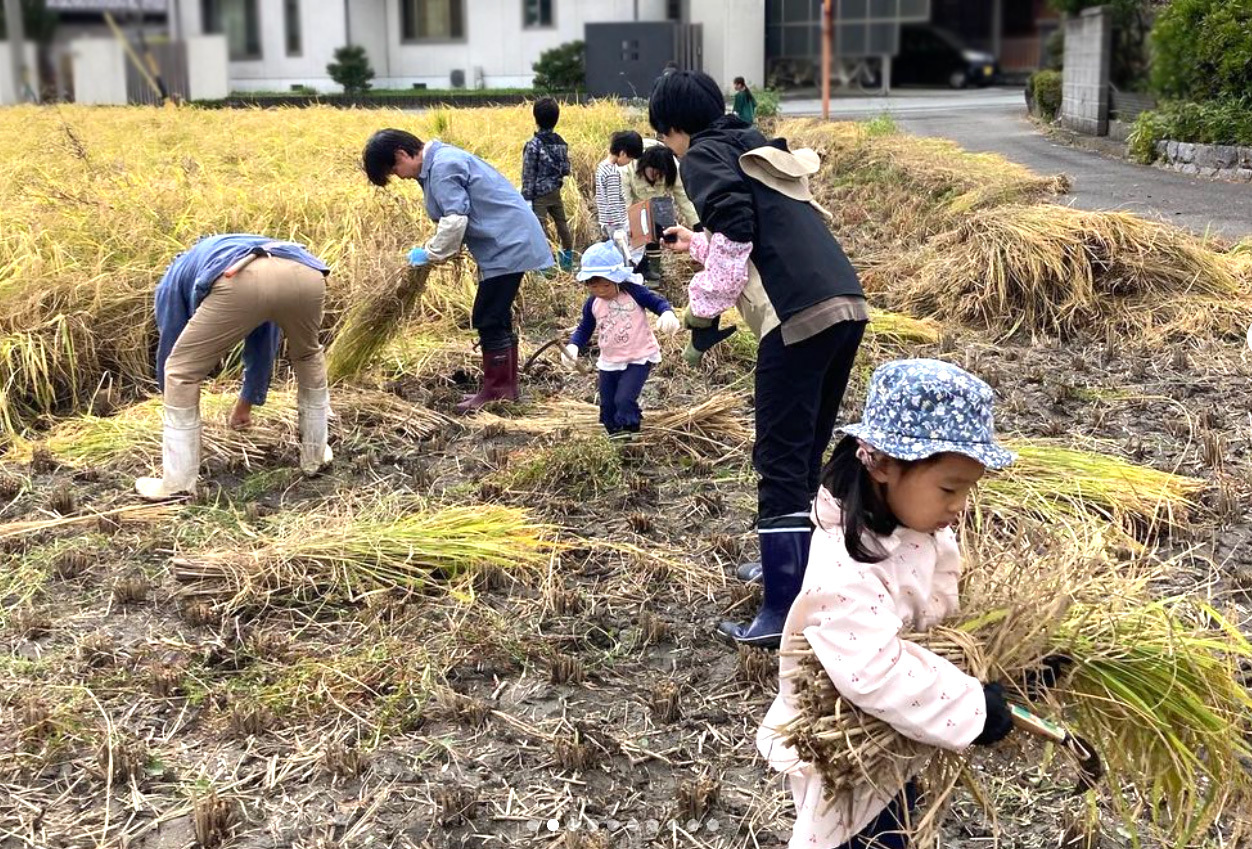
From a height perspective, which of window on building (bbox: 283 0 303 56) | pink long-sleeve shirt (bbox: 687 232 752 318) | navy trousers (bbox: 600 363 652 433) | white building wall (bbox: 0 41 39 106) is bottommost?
navy trousers (bbox: 600 363 652 433)

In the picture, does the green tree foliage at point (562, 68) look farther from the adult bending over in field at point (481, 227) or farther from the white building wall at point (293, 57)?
the adult bending over in field at point (481, 227)

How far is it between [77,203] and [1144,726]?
6.63 m

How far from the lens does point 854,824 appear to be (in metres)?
1.66

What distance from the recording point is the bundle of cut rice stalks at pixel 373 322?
4.95m

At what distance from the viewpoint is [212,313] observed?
378 cm

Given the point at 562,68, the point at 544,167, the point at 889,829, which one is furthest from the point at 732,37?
the point at 889,829

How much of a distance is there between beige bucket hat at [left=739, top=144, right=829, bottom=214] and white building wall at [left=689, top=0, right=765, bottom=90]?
25.1 meters

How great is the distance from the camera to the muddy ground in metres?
2.30

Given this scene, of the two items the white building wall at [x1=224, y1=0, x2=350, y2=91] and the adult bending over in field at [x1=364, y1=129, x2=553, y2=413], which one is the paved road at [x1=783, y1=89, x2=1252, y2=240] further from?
the white building wall at [x1=224, y1=0, x2=350, y2=91]

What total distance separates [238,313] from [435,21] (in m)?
25.4

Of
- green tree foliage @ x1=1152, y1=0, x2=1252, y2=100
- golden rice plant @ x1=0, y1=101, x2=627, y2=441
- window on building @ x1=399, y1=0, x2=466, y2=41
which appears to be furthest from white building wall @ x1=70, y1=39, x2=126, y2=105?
window on building @ x1=399, y1=0, x2=466, y2=41

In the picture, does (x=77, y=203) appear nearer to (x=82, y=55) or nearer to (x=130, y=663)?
(x=130, y=663)

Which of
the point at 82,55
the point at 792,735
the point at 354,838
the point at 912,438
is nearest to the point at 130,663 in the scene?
the point at 354,838

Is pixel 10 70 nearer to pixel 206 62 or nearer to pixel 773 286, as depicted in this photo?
pixel 206 62
